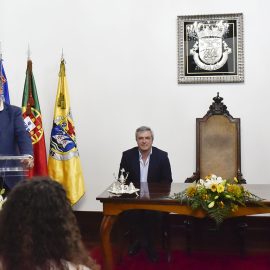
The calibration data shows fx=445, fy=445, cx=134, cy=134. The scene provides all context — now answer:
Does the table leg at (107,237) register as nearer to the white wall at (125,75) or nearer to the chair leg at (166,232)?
the chair leg at (166,232)

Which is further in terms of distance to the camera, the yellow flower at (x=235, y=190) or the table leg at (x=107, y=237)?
the table leg at (x=107, y=237)

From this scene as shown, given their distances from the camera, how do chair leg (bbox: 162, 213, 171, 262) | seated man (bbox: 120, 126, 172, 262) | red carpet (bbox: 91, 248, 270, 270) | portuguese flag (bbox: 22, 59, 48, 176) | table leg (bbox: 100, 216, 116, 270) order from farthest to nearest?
portuguese flag (bbox: 22, 59, 48, 176), seated man (bbox: 120, 126, 172, 262), chair leg (bbox: 162, 213, 171, 262), red carpet (bbox: 91, 248, 270, 270), table leg (bbox: 100, 216, 116, 270)

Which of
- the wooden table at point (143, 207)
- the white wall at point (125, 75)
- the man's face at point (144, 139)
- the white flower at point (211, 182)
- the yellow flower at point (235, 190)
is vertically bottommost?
the wooden table at point (143, 207)

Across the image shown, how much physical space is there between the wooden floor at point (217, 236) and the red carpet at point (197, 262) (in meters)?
0.16

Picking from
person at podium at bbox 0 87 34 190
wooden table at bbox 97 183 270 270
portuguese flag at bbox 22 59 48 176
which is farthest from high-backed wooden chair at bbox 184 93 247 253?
person at podium at bbox 0 87 34 190

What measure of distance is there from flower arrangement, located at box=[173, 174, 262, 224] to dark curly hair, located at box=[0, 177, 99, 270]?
206cm

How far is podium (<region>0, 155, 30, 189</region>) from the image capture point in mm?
2775

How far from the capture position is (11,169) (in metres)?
2.79

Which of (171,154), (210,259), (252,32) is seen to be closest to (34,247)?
(210,259)

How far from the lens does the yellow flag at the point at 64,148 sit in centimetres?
501

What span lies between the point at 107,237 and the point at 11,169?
1070mm

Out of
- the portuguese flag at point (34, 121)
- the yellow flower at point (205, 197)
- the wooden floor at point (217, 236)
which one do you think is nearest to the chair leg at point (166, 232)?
the wooden floor at point (217, 236)

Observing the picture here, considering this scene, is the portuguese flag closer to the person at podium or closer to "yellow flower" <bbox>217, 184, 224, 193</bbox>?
the person at podium

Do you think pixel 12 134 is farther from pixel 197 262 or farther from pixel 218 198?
pixel 197 262
